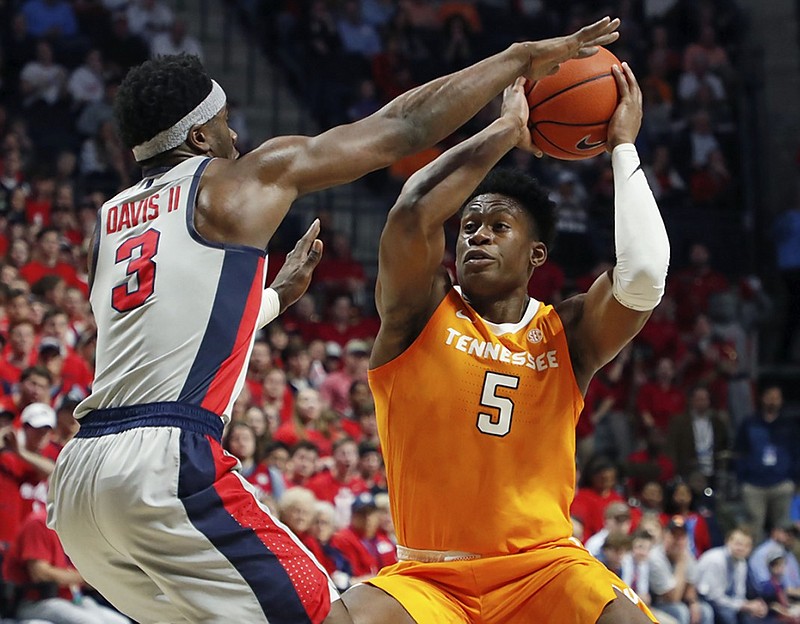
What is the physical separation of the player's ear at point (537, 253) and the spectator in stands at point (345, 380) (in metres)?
6.29

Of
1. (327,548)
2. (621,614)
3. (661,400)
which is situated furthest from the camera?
(661,400)

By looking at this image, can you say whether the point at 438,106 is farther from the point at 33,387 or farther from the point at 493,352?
the point at 33,387

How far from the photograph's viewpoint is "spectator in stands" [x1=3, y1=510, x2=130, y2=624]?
292 inches

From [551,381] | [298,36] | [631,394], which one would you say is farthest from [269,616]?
[298,36]

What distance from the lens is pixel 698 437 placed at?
12.7m

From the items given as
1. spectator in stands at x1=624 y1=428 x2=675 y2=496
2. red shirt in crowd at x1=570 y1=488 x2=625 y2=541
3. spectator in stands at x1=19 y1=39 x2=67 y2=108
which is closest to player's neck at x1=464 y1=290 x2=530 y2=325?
red shirt in crowd at x1=570 y1=488 x2=625 y2=541

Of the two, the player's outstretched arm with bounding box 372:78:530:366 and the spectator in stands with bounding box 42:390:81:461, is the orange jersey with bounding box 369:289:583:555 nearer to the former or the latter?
the player's outstretched arm with bounding box 372:78:530:366

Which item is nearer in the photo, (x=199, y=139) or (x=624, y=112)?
(x=199, y=139)

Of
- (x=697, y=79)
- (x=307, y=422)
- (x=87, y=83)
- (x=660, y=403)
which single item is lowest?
(x=660, y=403)

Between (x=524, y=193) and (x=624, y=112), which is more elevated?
(x=624, y=112)

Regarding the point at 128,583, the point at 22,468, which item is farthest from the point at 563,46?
the point at 22,468

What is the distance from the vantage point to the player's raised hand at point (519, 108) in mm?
4547

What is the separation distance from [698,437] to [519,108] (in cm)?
876

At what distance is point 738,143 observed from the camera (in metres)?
16.7
